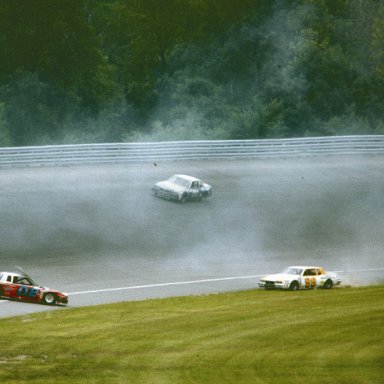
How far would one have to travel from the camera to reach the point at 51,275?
35000 mm

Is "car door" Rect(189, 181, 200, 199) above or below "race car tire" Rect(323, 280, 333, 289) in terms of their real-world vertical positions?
above

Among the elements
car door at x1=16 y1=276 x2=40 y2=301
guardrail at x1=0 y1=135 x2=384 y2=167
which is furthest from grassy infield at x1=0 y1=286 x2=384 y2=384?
guardrail at x1=0 y1=135 x2=384 y2=167

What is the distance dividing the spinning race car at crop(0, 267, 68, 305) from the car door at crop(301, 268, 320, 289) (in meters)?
8.13

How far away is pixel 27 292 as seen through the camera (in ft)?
104

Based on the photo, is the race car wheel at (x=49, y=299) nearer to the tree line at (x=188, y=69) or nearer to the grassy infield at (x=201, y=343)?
the grassy infield at (x=201, y=343)

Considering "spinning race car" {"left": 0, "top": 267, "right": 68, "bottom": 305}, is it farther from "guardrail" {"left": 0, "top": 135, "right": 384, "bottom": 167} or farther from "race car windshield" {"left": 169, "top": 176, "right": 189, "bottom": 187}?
"guardrail" {"left": 0, "top": 135, "right": 384, "bottom": 167}

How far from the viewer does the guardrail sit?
1903 inches

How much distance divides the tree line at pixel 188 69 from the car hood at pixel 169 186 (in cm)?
1611

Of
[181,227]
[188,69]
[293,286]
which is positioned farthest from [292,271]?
[188,69]

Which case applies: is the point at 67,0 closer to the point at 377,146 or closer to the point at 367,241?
the point at 377,146

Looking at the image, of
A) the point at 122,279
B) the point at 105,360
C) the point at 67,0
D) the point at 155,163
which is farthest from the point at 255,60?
the point at 105,360

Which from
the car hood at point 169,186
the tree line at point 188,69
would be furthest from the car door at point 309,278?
the tree line at point 188,69

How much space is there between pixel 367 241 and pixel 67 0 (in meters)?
31.1

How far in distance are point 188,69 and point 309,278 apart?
121 ft
